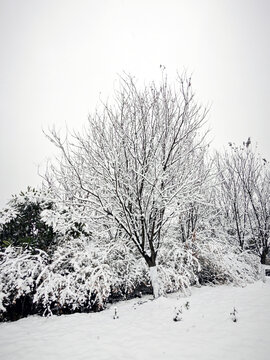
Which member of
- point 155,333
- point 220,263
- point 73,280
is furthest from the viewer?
point 220,263

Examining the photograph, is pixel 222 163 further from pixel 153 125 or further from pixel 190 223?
pixel 153 125

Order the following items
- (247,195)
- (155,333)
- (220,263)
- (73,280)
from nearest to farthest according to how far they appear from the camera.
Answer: (155,333) → (73,280) → (220,263) → (247,195)

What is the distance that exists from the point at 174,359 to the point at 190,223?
6.52m

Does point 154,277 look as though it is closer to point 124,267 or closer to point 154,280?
point 154,280

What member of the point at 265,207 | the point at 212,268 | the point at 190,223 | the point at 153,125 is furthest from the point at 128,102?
the point at 265,207

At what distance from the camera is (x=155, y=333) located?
371cm

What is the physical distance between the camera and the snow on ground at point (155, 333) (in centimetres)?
300

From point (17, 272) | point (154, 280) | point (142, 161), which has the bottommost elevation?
point (154, 280)

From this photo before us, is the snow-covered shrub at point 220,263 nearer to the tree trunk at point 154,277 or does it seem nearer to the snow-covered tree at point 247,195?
the tree trunk at point 154,277

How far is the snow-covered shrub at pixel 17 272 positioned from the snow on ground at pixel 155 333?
678 mm

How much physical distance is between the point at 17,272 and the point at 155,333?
386 cm

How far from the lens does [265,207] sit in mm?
9898

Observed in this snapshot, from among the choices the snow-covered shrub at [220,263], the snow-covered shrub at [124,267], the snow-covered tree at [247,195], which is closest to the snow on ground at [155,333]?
the snow-covered shrub at [124,267]

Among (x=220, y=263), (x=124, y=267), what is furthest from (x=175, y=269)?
(x=124, y=267)
